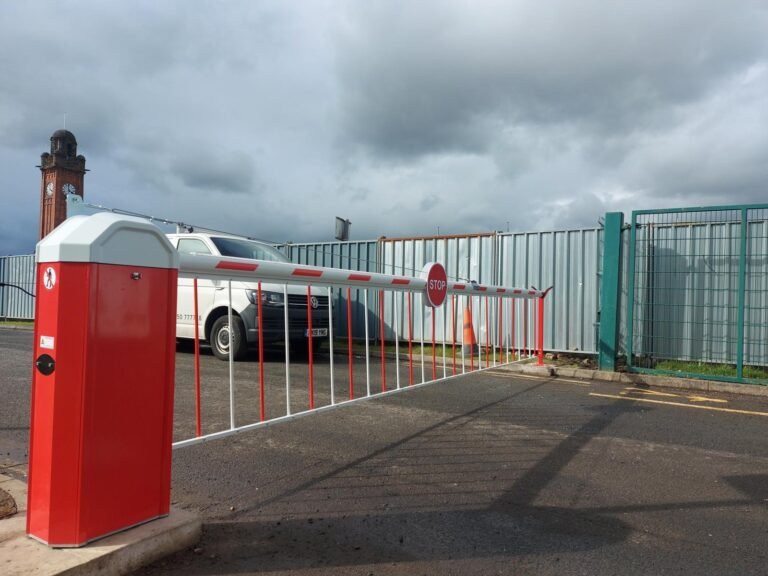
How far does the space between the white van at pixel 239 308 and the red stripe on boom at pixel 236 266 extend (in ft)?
15.3

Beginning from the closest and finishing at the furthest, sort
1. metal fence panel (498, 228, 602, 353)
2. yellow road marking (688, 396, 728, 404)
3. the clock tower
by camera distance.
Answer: yellow road marking (688, 396, 728, 404) → metal fence panel (498, 228, 602, 353) → the clock tower

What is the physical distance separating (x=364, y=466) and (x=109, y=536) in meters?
1.92

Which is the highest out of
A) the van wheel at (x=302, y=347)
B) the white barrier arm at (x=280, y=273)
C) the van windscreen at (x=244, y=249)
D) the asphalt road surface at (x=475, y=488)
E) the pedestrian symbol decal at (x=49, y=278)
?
the van windscreen at (x=244, y=249)

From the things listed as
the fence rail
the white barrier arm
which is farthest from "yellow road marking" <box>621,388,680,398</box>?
the white barrier arm

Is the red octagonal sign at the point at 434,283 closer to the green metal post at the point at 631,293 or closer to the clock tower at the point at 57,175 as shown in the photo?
the green metal post at the point at 631,293

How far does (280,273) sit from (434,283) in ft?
7.41

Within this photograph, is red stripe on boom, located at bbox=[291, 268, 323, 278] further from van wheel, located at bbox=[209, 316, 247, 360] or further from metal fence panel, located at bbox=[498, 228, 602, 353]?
metal fence panel, located at bbox=[498, 228, 602, 353]

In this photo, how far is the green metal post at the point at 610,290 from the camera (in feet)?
28.0

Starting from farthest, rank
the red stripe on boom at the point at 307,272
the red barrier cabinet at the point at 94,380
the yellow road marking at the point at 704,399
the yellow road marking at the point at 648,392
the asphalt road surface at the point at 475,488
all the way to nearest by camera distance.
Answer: the yellow road marking at the point at 648,392, the yellow road marking at the point at 704,399, the red stripe on boom at the point at 307,272, the asphalt road surface at the point at 475,488, the red barrier cabinet at the point at 94,380

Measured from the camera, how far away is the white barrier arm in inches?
126

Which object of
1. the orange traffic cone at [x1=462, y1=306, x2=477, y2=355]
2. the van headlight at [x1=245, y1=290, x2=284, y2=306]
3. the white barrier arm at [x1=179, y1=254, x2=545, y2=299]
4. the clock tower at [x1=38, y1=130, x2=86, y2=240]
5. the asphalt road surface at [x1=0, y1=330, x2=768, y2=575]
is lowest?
the asphalt road surface at [x1=0, y1=330, x2=768, y2=575]

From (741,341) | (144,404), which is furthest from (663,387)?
(144,404)

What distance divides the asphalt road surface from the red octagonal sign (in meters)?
1.20

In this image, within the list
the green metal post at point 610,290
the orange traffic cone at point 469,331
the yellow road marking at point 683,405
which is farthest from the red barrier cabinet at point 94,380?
the green metal post at point 610,290
